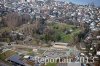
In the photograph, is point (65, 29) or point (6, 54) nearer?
point (6, 54)

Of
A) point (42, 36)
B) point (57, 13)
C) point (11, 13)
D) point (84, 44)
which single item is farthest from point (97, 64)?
point (11, 13)

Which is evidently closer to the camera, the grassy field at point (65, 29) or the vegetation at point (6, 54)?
the vegetation at point (6, 54)

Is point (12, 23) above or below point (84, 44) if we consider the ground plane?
above

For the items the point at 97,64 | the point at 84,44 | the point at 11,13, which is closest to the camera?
the point at 97,64

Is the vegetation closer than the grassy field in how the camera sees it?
Yes

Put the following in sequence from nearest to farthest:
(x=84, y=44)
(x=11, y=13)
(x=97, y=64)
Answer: (x=97, y=64) < (x=84, y=44) < (x=11, y=13)

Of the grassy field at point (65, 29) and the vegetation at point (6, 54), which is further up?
the grassy field at point (65, 29)

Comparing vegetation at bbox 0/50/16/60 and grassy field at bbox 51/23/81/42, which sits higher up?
grassy field at bbox 51/23/81/42

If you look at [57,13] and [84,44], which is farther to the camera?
[57,13]

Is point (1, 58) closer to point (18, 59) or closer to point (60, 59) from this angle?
point (18, 59)

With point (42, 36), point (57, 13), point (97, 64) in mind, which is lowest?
point (97, 64)

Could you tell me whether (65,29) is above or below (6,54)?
above
